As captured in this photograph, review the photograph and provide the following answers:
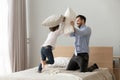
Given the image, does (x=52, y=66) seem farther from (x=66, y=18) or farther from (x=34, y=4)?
(x=34, y=4)

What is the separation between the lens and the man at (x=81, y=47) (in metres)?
A: 3.72

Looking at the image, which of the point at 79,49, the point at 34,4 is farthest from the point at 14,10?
the point at 79,49

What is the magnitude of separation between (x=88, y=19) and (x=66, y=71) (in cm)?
136

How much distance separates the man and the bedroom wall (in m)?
0.75

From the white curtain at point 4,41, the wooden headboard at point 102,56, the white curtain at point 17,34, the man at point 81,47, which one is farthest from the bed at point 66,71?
the white curtain at point 4,41

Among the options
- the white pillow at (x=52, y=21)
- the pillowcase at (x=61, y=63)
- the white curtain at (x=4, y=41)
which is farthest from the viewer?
the white curtain at (x=4, y=41)

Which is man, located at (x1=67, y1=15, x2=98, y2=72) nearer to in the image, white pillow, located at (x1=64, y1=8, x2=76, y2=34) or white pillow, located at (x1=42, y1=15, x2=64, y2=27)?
white pillow, located at (x1=64, y1=8, x2=76, y2=34)

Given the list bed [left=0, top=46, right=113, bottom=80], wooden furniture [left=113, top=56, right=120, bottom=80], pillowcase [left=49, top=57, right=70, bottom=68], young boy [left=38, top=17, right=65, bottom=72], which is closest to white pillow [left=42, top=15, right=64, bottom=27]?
young boy [left=38, top=17, right=65, bottom=72]

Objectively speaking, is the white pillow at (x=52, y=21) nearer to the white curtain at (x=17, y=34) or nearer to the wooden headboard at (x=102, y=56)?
the wooden headboard at (x=102, y=56)

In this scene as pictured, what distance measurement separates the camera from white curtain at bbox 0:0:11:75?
15.8ft

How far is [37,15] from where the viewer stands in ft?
17.1

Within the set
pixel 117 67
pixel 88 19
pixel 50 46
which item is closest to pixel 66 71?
pixel 50 46

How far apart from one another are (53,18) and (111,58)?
1.30 meters

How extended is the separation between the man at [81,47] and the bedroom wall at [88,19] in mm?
752
